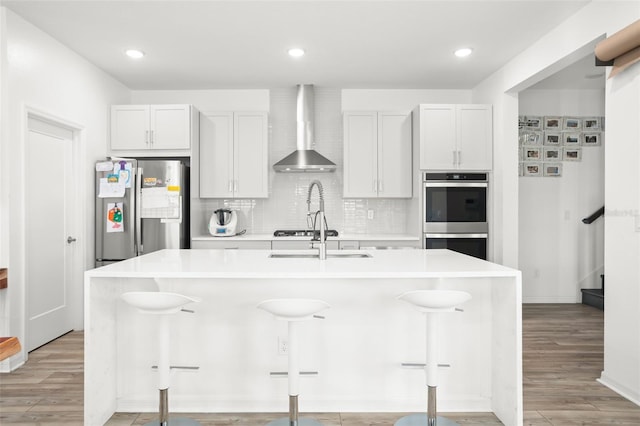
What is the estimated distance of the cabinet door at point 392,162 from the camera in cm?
513

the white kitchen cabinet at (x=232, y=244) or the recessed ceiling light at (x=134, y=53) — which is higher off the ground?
the recessed ceiling light at (x=134, y=53)

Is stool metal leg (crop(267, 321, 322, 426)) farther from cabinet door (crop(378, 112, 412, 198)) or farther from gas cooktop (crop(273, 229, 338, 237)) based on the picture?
cabinet door (crop(378, 112, 412, 198))

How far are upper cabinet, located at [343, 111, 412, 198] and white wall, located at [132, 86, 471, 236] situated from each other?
0.34m

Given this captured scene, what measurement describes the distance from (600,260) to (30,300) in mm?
6107

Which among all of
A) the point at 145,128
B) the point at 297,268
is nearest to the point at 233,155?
the point at 145,128

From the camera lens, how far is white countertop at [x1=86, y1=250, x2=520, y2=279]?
223 centimetres

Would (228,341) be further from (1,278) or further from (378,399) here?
(1,278)

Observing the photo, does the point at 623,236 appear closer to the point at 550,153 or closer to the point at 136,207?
the point at 550,153

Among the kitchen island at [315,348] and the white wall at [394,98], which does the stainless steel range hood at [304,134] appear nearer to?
the white wall at [394,98]

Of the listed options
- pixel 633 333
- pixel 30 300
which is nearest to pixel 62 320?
pixel 30 300

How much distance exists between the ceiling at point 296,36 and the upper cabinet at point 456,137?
0.44m

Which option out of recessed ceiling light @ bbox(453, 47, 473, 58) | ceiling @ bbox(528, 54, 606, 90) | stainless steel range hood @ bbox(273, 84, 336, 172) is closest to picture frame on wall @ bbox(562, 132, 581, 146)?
ceiling @ bbox(528, 54, 606, 90)

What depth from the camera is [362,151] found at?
514cm

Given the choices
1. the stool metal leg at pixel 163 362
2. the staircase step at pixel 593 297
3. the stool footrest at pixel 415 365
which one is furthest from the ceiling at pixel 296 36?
the staircase step at pixel 593 297
